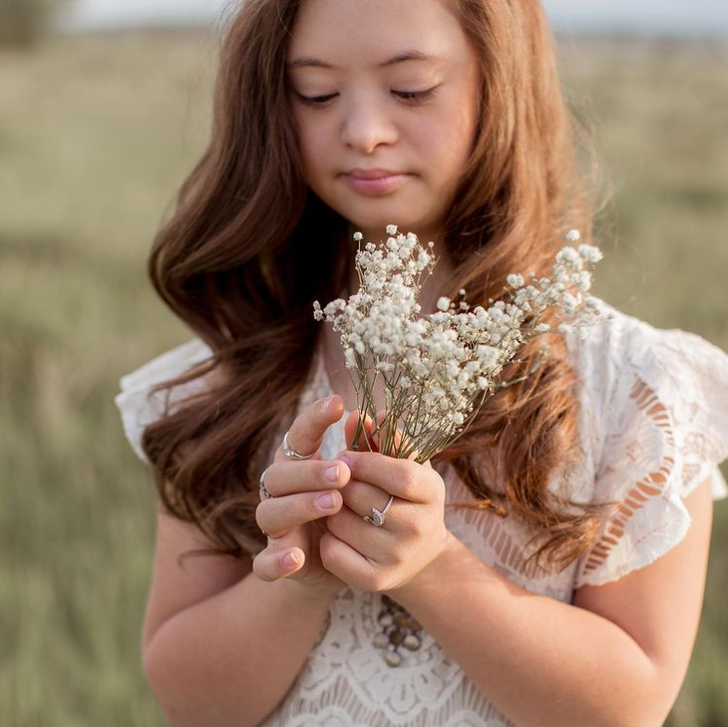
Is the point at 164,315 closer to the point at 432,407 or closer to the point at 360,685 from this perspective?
the point at 360,685

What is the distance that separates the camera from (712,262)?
24.4ft

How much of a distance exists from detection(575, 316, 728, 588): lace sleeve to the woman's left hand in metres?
0.51

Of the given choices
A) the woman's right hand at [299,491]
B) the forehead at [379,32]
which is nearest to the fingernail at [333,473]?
the woman's right hand at [299,491]

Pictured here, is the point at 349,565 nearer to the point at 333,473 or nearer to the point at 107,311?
the point at 333,473

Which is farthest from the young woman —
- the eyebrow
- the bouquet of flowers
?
the bouquet of flowers

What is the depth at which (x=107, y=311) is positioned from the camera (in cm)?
686

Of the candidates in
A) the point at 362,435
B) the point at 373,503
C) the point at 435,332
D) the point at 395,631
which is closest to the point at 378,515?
the point at 373,503

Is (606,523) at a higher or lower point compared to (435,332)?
lower

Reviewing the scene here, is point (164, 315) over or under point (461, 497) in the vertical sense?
under

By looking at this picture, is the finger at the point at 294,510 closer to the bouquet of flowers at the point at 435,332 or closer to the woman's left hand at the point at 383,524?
the woman's left hand at the point at 383,524

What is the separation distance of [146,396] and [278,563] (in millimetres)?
986

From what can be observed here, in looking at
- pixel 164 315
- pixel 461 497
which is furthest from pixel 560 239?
pixel 164 315

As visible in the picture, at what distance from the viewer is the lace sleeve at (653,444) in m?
2.25

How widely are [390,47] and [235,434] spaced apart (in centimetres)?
90
